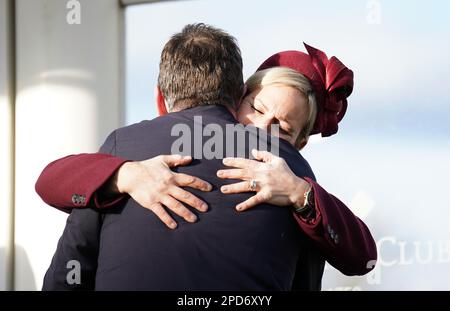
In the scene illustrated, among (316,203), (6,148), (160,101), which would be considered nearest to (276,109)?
(160,101)

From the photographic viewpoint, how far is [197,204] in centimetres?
123

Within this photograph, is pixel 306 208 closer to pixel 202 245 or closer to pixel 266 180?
pixel 266 180

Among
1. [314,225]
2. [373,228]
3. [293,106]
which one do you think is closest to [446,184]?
[373,228]

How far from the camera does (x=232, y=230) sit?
122 centimetres

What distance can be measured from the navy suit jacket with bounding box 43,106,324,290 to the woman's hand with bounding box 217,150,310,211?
0.05ft

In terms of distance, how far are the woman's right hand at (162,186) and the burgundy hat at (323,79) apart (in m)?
0.67

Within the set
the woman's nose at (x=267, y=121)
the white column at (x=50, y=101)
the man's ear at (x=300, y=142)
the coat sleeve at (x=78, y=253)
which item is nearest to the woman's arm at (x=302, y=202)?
the coat sleeve at (x=78, y=253)

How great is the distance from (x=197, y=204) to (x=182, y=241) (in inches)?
2.7

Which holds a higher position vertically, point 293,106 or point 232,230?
point 293,106

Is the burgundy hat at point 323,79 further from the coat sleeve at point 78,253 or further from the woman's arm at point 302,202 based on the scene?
the coat sleeve at point 78,253

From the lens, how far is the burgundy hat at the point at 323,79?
72.3 inches

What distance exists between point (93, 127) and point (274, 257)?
197 cm

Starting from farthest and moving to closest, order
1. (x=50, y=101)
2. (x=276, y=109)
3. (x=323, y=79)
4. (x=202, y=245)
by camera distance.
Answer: (x=50, y=101), (x=323, y=79), (x=276, y=109), (x=202, y=245)
